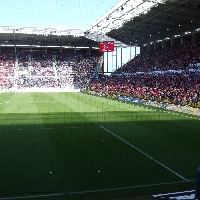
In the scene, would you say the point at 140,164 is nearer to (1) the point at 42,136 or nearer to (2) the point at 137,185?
(2) the point at 137,185

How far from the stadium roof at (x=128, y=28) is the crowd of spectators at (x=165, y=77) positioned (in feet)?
9.99

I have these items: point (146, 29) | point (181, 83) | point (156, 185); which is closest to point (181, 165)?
point (156, 185)

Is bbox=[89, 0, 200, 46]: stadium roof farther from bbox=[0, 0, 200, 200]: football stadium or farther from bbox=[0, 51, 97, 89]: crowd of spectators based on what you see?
bbox=[0, 51, 97, 89]: crowd of spectators

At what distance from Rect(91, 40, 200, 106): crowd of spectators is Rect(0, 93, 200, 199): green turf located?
477 inches

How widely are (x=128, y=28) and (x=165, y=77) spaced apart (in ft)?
28.7

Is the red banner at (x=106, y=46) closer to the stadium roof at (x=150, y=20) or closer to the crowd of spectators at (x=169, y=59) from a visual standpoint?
the stadium roof at (x=150, y=20)

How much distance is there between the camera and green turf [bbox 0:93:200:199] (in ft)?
26.3

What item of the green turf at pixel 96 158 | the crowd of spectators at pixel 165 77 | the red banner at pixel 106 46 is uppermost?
the red banner at pixel 106 46

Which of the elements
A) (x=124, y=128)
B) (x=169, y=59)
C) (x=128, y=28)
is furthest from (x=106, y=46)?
(x=124, y=128)

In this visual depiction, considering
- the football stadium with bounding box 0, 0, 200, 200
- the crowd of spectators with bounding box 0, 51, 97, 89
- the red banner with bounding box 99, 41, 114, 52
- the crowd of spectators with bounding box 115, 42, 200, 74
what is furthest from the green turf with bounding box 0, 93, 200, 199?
the crowd of spectators with bounding box 0, 51, 97, 89

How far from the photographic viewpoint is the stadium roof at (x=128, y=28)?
3081 cm

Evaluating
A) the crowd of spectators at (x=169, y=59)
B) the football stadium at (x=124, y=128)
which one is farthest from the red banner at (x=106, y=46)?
the crowd of spectators at (x=169, y=59)

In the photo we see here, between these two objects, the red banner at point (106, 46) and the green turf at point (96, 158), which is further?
the red banner at point (106, 46)

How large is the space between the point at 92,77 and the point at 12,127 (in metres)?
49.2
